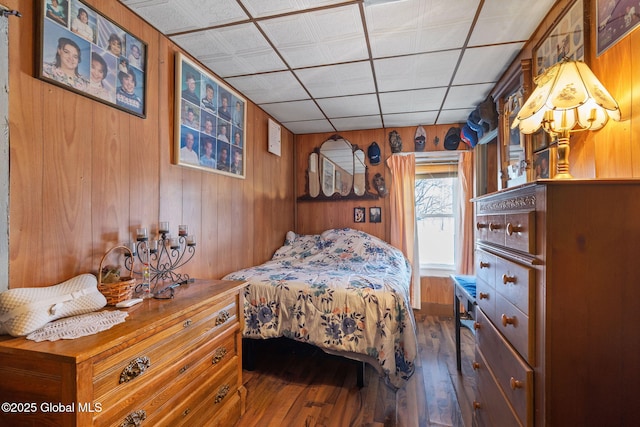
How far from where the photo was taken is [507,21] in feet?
5.73

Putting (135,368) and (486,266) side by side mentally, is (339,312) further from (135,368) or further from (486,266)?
(135,368)

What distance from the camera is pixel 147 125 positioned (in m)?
1.79

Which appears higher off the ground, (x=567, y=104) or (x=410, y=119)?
(x=410, y=119)

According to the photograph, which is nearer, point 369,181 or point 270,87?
point 270,87

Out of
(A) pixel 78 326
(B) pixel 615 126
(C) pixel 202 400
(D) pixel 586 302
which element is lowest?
(C) pixel 202 400

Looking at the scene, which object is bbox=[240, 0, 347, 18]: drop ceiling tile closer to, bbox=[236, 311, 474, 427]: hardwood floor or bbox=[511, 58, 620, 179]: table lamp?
bbox=[511, 58, 620, 179]: table lamp

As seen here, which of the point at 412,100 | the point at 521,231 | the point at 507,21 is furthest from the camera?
the point at 412,100

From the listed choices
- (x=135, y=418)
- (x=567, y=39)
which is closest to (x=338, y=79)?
(x=567, y=39)

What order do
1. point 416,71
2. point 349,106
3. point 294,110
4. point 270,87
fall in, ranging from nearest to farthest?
1. point 416,71
2. point 270,87
3. point 349,106
4. point 294,110

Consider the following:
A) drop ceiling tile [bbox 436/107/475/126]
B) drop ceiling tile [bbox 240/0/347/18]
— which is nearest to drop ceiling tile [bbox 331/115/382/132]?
drop ceiling tile [bbox 436/107/475/126]

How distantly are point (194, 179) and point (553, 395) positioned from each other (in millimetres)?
2265

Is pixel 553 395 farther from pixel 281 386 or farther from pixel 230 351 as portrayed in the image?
pixel 281 386

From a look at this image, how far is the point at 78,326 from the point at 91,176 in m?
0.76

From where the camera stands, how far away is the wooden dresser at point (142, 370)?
89cm
